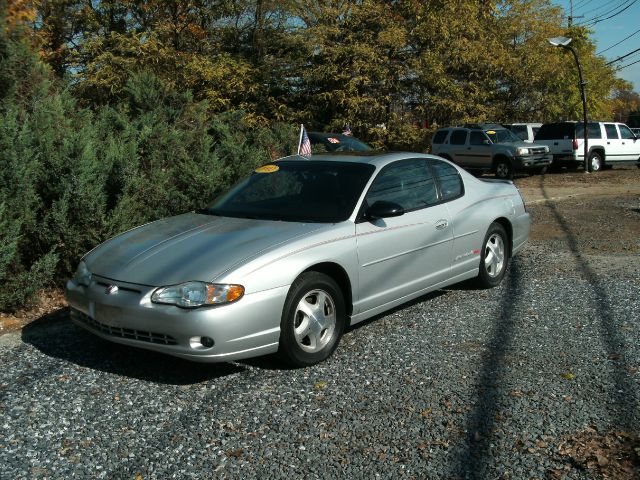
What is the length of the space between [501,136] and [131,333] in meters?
19.8

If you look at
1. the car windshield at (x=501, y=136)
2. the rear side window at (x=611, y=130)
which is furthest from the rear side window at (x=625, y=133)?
the car windshield at (x=501, y=136)

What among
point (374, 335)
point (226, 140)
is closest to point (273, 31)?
point (226, 140)

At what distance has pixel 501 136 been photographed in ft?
74.2

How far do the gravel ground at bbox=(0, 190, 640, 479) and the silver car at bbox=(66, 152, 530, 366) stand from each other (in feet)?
1.04

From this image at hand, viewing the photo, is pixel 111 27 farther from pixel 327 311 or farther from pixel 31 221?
pixel 327 311

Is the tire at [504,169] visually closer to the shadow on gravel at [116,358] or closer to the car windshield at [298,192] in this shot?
the car windshield at [298,192]

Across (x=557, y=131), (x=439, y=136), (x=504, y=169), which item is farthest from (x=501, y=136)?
(x=557, y=131)

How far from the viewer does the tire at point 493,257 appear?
7.02 m

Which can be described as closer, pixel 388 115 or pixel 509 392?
pixel 509 392

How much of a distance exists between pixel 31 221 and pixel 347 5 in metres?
20.1

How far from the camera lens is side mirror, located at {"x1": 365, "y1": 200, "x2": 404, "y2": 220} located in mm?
5375

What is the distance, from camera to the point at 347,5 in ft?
80.0

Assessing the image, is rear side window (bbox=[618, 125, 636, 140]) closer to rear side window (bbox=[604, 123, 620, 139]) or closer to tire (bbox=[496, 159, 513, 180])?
rear side window (bbox=[604, 123, 620, 139])

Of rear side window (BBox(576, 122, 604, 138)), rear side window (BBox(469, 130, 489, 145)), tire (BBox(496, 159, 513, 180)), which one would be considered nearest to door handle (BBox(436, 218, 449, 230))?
tire (BBox(496, 159, 513, 180))
